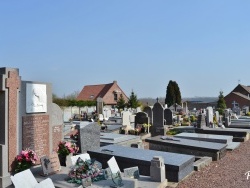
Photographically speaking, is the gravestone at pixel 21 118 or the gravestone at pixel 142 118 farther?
the gravestone at pixel 142 118

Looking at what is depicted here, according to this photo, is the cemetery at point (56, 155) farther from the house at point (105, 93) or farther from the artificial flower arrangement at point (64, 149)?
the house at point (105, 93)

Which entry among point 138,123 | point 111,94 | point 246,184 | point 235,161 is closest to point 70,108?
point 111,94

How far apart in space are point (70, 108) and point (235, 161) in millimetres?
28436

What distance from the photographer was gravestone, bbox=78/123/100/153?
8844mm

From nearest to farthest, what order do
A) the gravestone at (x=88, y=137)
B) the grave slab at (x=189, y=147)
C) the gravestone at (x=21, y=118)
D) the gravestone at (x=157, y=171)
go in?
1. the gravestone at (x=157, y=171)
2. the gravestone at (x=21, y=118)
3. the gravestone at (x=88, y=137)
4. the grave slab at (x=189, y=147)

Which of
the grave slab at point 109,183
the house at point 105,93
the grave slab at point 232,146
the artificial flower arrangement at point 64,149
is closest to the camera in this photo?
the grave slab at point 109,183

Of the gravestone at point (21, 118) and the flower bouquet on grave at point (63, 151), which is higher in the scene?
the gravestone at point (21, 118)

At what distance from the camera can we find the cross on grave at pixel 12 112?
22.3 ft

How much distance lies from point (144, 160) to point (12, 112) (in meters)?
3.59

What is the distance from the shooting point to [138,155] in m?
8.05

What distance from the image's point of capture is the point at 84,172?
6195 mm

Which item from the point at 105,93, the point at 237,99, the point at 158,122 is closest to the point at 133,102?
the point at 105,93

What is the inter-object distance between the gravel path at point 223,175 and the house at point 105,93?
36.1 m

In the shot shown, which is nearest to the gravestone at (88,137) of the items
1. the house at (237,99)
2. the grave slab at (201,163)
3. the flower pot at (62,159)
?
the flower pot at (62,159)
